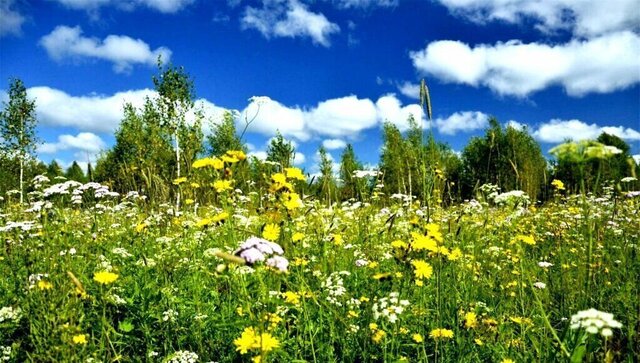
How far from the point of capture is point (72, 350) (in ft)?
8.14

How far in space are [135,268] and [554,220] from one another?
6540 mm

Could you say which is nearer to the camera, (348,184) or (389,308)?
(389,308)

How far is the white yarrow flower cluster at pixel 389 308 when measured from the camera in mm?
2532

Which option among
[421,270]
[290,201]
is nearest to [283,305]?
→ [290,201]

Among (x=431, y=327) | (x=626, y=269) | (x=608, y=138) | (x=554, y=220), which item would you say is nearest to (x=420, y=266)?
(x=431, y=327)

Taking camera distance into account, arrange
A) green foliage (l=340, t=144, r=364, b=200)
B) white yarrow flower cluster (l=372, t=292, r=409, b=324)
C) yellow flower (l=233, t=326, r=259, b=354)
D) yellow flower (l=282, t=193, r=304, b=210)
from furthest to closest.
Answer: green foliage (l=340, t=144, r=364, b=200) → yellow flower (l=282, t=193, r=304, b=210) → white yarrow flower cluster (l=372, t=292, r=409, b=324) → yellow flower (l=233, t=326, r=259, b=354)

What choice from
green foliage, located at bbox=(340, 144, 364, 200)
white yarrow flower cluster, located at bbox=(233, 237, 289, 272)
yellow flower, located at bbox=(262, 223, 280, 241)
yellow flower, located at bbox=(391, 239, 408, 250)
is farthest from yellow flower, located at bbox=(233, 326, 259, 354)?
green foliage, located at bbox=(340, 144, 364, 200)

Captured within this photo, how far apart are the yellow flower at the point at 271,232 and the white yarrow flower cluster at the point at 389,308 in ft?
2.41

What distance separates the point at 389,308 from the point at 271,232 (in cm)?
85

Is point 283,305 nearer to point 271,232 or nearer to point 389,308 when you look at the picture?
point 271,232

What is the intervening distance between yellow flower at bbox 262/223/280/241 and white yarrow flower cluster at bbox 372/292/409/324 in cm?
73

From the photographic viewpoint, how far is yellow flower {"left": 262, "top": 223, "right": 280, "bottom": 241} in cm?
286

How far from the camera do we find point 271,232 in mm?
2898

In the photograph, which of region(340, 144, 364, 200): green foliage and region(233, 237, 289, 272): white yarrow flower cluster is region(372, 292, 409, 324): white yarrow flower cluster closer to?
region(233, 237, 289, 272): white yarrow flower cluster
